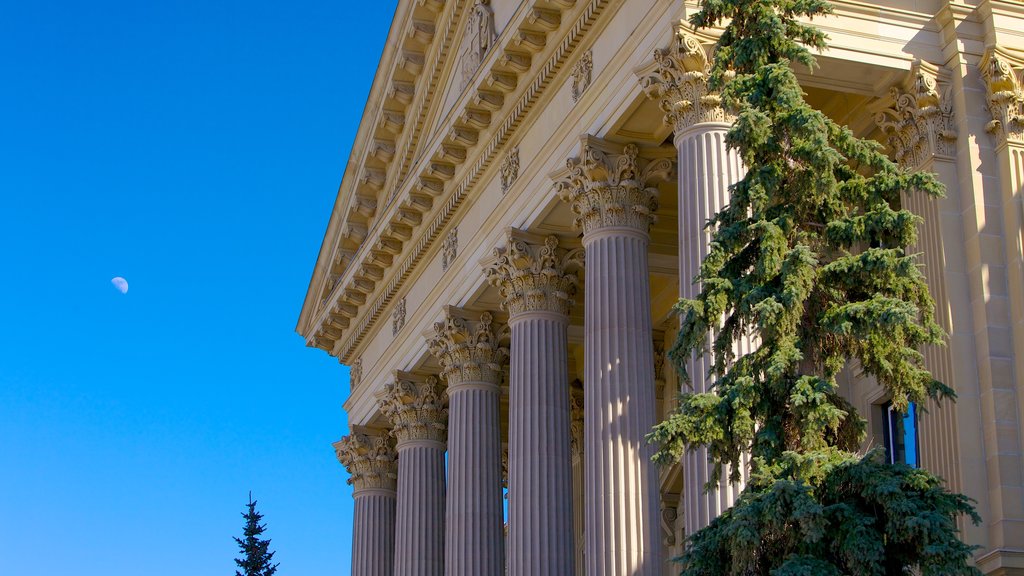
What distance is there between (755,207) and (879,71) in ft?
33.9

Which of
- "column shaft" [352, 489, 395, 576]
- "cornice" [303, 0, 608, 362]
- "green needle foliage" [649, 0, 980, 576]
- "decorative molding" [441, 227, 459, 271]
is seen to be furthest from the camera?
"column shaft" [352, 489, 395, 576]

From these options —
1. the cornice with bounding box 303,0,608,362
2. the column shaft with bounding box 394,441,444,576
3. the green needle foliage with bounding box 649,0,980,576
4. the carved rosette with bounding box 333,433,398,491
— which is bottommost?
the green needle foliage with bounding box 649,0,980,576

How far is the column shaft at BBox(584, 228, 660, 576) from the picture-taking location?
97.4 feet

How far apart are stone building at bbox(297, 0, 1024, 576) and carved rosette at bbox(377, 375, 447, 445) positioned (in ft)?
0.19

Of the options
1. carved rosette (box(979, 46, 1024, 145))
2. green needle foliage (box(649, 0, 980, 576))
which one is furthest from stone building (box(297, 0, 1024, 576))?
green needle foliage (box(649, 0, 980, 576))

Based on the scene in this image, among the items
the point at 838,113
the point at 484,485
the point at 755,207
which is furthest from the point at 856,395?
the point at 755,207

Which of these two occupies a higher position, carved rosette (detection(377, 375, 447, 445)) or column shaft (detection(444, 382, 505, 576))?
carved rosette (detection(377, 375, 447, 445))

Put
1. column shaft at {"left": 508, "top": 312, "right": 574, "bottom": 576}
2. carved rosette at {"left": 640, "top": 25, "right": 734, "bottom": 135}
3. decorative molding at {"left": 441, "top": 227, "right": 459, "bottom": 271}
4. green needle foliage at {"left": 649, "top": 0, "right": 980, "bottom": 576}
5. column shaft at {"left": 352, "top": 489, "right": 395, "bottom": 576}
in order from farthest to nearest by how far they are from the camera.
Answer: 1. column shaft at {"left": 352, "top": 489, "right": 395, "bottom": 576}
2. decorative molding at {"left": 441, "top": 227, "right": 459, "bottom": 271}
3. column shaft at {"left": 508, "top": 312, "right": 574, "bottom": 576}
4. carved rosette at {"left": 640, "top": 25, "right": 734, "bottom": 135}
5. green needle foliage at {"left": 649, "top": 0, "right": 980, "bottom": 576}

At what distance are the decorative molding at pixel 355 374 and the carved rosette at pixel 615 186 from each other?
17.9m

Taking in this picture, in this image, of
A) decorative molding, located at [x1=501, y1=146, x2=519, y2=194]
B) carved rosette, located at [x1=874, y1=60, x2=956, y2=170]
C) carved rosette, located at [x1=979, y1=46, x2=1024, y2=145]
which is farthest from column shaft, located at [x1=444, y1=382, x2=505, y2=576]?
carved rosette, located at [x1=979, y1=46, x2=1024, y2=145]

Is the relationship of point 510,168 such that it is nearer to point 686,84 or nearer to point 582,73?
point 582,73

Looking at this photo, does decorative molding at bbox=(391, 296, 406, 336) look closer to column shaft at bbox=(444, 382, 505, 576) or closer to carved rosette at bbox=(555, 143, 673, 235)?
column shaft at bbox=(444, 382, 505, 576)

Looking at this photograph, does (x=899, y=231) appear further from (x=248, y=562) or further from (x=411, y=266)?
(x=248, y=562)

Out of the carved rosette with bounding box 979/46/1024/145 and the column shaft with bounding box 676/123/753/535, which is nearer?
the column shaft with bounding box 676/123/753/535
